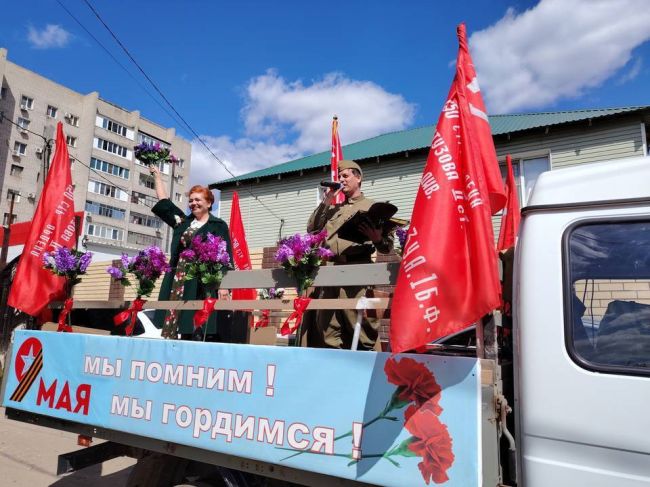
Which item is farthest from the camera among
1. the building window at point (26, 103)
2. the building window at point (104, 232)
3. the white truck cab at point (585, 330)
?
the building window at point (104, 232)

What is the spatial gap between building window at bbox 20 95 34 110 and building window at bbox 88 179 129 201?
26.6 ft

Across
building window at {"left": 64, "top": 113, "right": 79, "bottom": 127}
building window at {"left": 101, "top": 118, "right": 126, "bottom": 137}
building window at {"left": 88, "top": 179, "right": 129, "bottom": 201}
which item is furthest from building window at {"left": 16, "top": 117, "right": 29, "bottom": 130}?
building window at {"left": 101, "top": 118, "right": 126, "bottom": 137}

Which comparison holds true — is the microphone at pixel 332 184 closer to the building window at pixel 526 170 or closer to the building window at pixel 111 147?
the building window at pixel 526 170

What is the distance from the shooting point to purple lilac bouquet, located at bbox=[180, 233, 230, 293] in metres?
2.75

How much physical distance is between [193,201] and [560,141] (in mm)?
10300

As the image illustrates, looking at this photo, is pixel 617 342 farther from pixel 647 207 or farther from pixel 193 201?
pixel 193 201

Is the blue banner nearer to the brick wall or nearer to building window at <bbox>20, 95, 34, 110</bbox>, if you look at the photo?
the brick wall

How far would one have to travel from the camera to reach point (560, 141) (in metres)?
11.2

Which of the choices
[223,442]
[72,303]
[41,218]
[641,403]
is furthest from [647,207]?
[41,218]

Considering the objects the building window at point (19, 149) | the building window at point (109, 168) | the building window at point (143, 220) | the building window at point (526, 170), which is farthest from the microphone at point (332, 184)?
the building window at point (143, 220)

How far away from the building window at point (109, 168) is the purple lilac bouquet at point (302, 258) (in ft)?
167

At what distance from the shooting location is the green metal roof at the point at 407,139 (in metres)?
11.2

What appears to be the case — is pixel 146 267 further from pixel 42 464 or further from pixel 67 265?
pixel 42 464

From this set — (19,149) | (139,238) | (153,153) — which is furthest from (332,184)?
(139,238)
